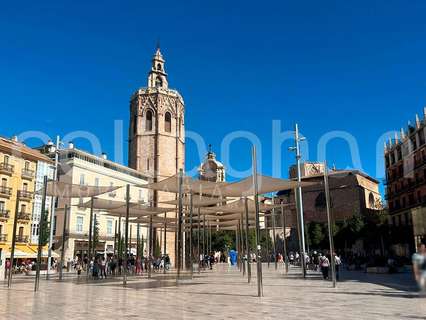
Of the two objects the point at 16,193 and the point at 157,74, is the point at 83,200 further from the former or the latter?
the point at 157,74

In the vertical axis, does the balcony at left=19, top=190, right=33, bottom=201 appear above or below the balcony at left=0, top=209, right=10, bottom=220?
above

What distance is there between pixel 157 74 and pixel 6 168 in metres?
38.5

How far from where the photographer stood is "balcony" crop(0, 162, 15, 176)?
41.4 metres

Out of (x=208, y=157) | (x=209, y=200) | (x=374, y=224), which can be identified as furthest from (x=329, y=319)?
(x=208, y=157)

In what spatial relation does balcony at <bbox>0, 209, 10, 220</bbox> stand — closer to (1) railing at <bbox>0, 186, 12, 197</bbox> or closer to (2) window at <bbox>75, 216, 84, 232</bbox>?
(1) railing at <bbox>0, 186, 12, 197</bbox>

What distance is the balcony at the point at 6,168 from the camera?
1631 inches

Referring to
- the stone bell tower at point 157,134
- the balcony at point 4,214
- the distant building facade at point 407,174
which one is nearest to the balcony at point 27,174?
the balcony at point 4,214

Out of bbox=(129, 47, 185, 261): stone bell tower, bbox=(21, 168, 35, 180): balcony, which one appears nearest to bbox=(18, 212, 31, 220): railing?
bbox=(21, 168, 35, 180): balcony

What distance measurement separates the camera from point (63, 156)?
53406mm

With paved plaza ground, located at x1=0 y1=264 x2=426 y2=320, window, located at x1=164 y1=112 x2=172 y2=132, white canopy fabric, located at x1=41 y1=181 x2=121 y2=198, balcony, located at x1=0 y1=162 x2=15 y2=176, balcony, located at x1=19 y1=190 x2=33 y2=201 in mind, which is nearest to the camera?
paved plaza ground, located at x1=0 y1=264 x2=426 y2=320

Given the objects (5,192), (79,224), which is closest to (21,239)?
(5,192)

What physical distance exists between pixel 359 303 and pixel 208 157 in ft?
270

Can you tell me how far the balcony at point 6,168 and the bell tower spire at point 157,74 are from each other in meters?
34.9

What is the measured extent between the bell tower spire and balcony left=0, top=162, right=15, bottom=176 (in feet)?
115
